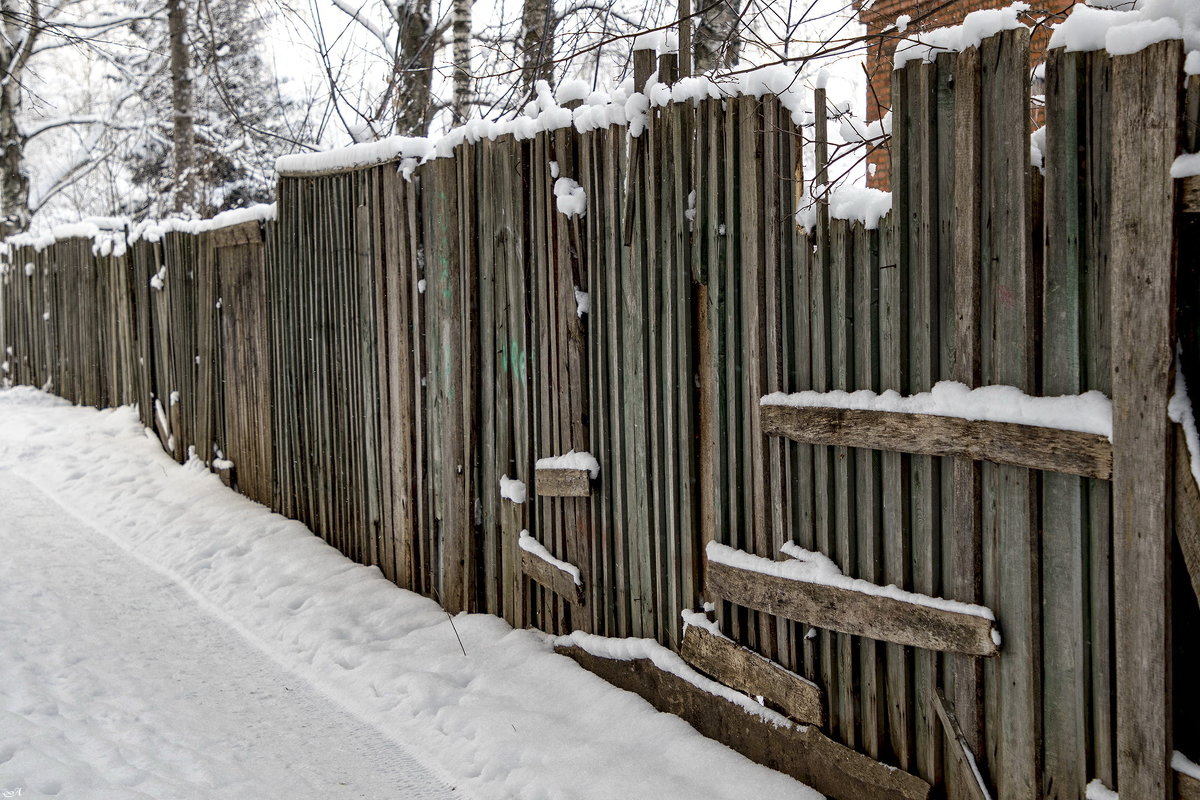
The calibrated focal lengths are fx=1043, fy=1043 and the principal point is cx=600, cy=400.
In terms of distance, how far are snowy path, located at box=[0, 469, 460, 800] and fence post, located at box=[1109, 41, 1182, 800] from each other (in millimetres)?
2398

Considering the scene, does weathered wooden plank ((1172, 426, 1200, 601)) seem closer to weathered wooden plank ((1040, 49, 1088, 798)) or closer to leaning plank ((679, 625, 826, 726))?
weathered wooden plank ((1040, 49, 1088, 798))

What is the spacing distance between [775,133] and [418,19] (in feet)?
29.8

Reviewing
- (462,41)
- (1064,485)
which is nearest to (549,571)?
(1064,485)

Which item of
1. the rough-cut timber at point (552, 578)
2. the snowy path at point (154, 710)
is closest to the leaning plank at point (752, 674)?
the rough-cut timber at point (552, 578)

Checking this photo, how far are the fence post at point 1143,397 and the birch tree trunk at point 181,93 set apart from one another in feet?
45.3

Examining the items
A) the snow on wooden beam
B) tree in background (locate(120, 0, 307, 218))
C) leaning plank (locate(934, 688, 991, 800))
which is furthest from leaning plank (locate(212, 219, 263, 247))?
tree in background (locate(120, 0, 307, 218))

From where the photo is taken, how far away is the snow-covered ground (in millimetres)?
3793

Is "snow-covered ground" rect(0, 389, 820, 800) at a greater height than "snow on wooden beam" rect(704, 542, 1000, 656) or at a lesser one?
lesser

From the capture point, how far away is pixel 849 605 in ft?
10.7

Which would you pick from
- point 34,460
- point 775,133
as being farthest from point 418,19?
point 775,133

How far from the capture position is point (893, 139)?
308 centimetres

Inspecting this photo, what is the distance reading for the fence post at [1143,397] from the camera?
2.42 m

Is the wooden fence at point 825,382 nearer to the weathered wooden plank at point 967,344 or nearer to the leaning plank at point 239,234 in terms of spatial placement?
the weathered wooden plank at point 967,344

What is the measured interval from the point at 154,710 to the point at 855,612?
302 cm
